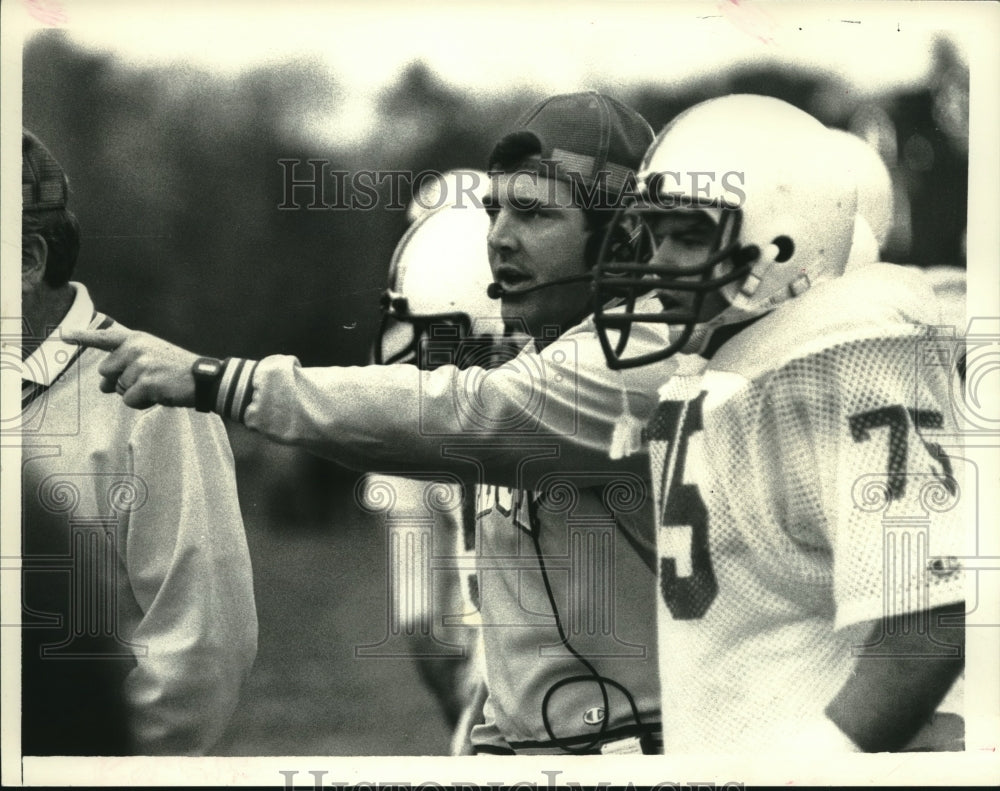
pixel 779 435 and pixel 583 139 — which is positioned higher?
pixel 583 139

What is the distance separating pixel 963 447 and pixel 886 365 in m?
0.32

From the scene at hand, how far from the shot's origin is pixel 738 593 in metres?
3.57

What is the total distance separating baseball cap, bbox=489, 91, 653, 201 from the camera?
3600 millimetres

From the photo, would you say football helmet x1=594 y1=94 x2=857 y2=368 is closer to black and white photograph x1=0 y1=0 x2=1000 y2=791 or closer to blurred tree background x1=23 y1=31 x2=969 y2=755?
black and white photograph x1=0 y1=0 x2=1000 y2=791

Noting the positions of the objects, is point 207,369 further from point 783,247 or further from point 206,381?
point 783,247

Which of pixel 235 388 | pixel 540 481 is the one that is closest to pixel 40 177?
pixel 235 388

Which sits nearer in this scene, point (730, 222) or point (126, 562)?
point (730, 222)

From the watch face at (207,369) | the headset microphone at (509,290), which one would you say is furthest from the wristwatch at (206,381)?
the headset microphone at (509,290)

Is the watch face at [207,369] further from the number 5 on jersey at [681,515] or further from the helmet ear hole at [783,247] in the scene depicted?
the helmet ear hole at [783,247]

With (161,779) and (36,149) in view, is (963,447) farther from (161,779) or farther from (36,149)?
(36,149)

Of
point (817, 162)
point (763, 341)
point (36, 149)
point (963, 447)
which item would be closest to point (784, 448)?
point (763, 341)

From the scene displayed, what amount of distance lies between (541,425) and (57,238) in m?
1.36

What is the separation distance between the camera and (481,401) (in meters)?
3.60

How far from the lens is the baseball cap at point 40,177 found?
12.1 feet
